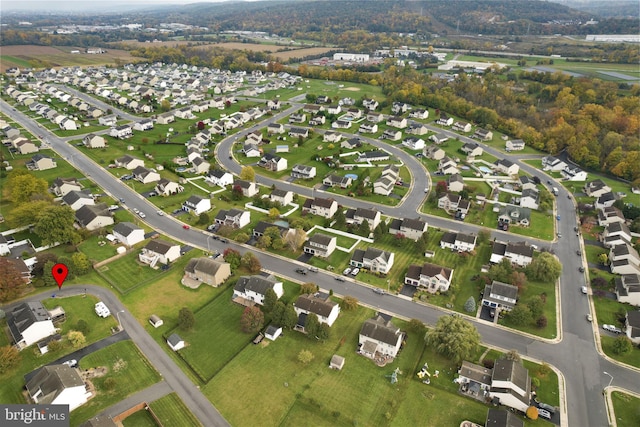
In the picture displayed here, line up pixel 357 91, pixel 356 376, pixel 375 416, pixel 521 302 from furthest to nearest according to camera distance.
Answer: pixel 357 91 < pixel 521 302 < pixel 356 376 < pixel 375 416

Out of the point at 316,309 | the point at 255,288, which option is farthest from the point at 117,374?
the point at 316,309

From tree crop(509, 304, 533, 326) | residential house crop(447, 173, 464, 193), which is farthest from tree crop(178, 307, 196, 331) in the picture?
residential house crop(447, 173, 464, 193)

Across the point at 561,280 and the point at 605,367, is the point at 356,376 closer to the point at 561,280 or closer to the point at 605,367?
the point at 605,367

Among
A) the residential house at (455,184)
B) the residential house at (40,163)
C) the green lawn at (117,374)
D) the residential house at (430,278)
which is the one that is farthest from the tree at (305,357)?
the residential house at (40,163)

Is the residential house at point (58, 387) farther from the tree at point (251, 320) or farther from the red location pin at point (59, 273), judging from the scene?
the red location pin at point (59, 273)

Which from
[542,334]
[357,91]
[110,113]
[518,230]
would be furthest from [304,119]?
[542,334]

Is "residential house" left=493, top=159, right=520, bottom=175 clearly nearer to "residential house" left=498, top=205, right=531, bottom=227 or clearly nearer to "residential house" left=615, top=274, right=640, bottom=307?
"residential house" left=498, top=205, right=531, bottom=227
